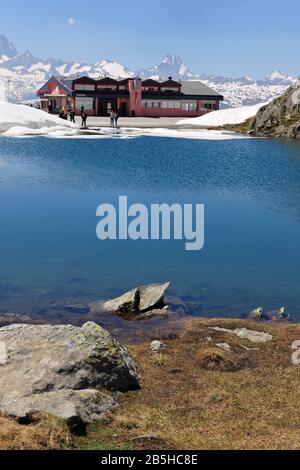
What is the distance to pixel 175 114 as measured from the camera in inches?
6501

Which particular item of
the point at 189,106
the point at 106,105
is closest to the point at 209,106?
the point at 189,106

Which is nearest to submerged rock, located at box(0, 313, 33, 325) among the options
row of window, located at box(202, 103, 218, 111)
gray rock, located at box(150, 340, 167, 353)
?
gray rock, located at box(150, 340, 167, 353)

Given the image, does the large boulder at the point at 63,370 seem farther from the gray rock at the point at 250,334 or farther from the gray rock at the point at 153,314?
the gray rock at the point at 153,314

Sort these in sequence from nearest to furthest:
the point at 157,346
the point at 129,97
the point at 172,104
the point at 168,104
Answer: the point at 157,346
the point at 129,97
the point at 168,104
the point at 172,104

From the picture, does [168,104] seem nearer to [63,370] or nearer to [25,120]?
[25,120]

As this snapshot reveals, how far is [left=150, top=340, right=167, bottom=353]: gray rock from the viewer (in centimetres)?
1836

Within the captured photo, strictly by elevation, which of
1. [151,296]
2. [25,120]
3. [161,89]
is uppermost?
[161,89]

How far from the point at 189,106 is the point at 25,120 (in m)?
74.6

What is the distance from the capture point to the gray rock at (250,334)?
65.0 ft

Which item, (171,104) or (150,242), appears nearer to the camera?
(150,242)

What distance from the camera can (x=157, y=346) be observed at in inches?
733

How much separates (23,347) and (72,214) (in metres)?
23.9

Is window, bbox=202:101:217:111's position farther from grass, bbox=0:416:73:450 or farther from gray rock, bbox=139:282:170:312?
grass, bbox=0:416:73:450

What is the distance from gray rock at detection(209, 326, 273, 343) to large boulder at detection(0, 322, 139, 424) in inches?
219
